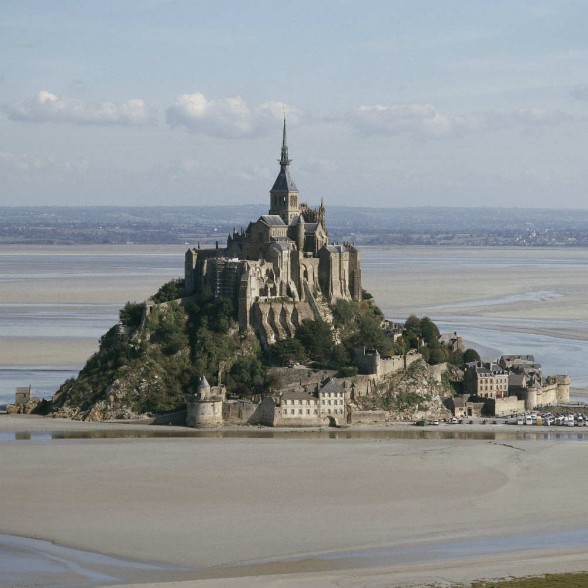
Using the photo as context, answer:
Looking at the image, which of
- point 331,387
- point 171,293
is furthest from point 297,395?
point 171,293

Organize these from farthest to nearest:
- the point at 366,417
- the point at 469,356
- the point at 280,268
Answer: the point at 469,356 → the point at 280,268 → the point at 366,417

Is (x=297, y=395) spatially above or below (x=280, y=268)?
below

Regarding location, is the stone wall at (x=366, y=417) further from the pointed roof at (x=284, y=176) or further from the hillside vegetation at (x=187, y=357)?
the pointed roof at (x=284, y=176)

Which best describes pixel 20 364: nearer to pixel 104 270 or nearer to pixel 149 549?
pixel 149 549

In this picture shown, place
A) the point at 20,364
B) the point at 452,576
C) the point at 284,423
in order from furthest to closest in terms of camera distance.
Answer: the point at 20,364
the point at 284,423
the point at 452,576

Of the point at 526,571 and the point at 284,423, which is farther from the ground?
the point at 284,423

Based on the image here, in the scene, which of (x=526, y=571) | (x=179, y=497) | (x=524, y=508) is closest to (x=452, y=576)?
(x=526, y=571)

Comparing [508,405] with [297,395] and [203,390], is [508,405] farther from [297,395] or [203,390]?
[203,390]
